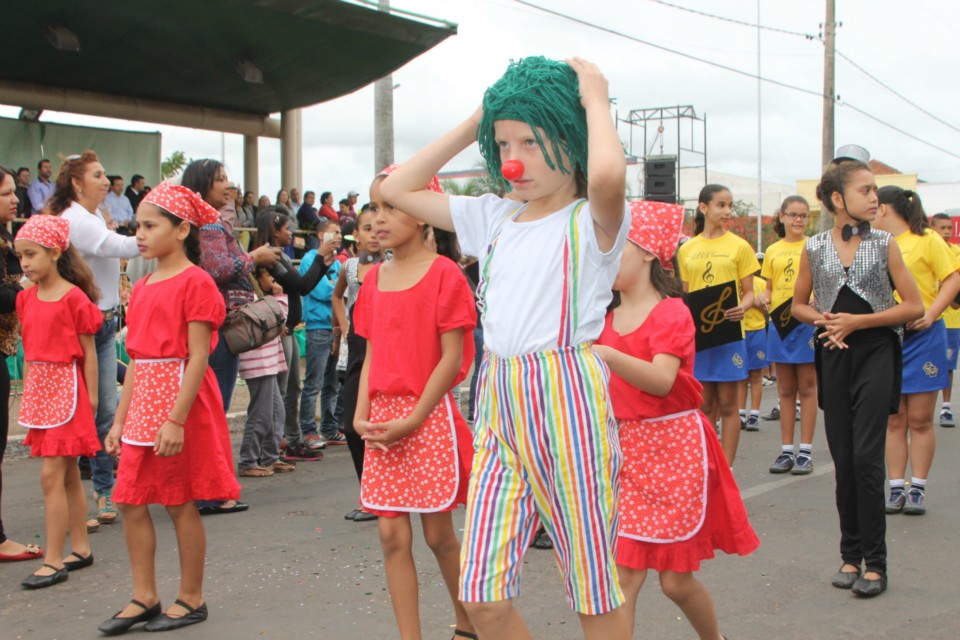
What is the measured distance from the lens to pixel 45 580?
201 inches

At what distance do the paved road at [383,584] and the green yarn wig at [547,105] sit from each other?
2241mm

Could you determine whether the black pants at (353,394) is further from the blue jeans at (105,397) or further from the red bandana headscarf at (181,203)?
the blue jeans at (105,397)

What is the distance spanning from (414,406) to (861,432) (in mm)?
2185

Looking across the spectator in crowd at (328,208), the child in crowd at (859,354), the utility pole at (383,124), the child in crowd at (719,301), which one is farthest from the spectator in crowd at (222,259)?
the spectator in crowd at (328,208)

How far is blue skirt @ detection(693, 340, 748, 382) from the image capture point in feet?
23.4

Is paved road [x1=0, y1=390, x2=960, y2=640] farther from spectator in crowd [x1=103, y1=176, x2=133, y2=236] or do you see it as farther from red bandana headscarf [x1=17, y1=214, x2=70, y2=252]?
spectator in crowd [x1=103, y1=176, x2=133, y2=236]

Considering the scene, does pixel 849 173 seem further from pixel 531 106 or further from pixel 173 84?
pixel 173 84

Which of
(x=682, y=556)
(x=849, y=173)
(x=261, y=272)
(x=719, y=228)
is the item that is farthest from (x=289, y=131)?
(x=682, y=556)

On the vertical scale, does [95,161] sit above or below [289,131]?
below

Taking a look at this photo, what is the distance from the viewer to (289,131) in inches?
786

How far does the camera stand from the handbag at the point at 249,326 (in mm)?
6801

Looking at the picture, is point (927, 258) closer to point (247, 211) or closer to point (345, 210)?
point (247, 211)

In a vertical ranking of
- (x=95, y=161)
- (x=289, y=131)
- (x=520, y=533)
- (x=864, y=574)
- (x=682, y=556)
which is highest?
(x=289, y=131)

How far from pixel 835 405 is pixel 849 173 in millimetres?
1128
